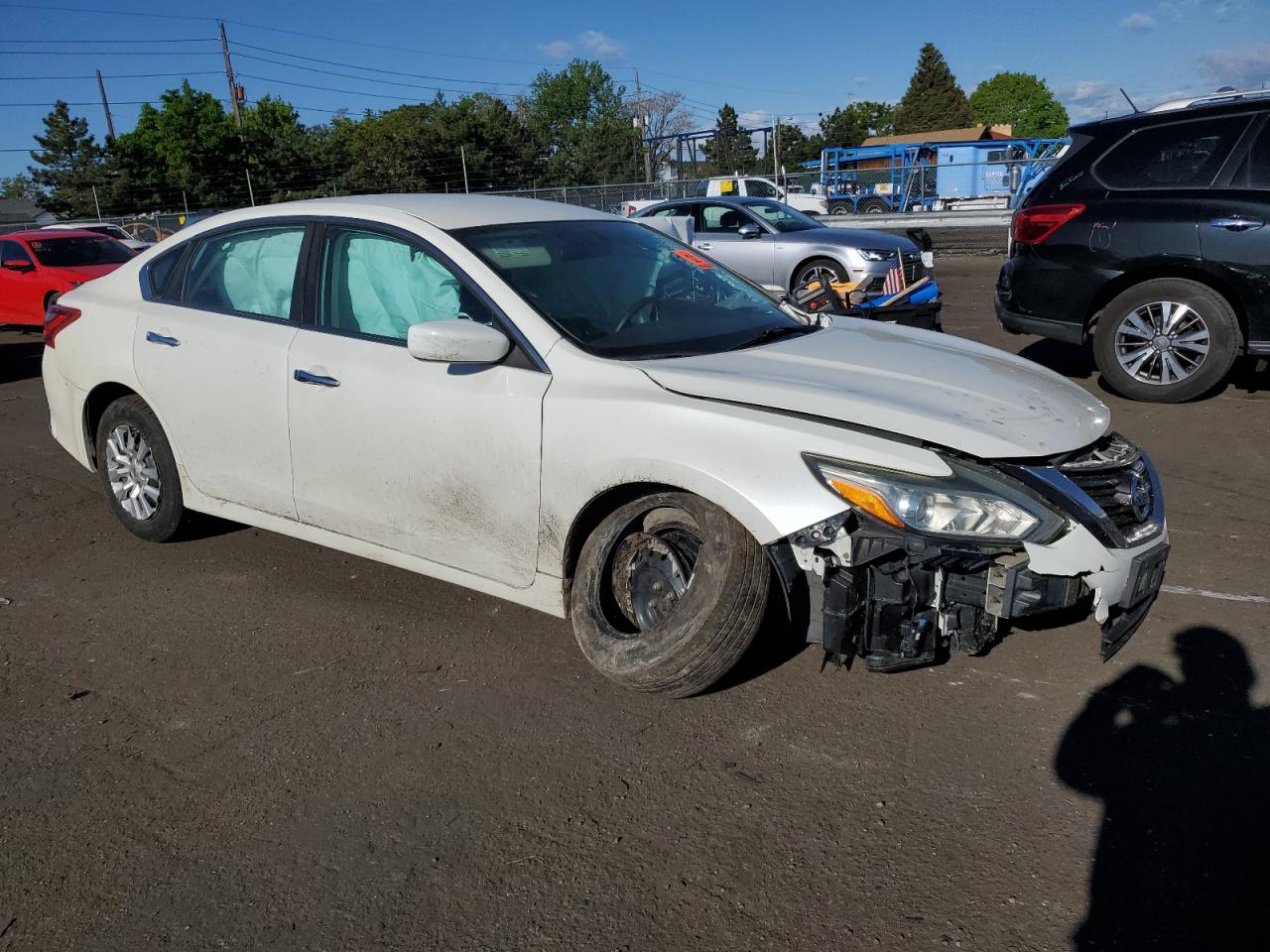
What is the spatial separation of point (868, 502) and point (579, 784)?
1.15 meters

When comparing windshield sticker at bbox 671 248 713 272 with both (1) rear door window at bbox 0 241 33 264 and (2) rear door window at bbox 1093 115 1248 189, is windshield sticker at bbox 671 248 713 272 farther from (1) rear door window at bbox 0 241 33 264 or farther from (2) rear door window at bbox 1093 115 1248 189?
(1) rear door window at bbox 0 241 33 264

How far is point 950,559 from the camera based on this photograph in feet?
9.47

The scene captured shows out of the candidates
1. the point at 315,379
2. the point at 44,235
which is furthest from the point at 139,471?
the point at 44,235

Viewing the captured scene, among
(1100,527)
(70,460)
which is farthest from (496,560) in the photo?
(70,460)

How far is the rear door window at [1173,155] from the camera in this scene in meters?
6.89

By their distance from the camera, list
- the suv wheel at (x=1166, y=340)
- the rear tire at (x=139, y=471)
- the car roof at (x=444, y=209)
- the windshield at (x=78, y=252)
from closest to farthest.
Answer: the car roof at (x=444, y=209)
the rear tire at (x=139, y=471)
the suv wheel at (x=1166, y=340)
the windshield at (x=78, y=252)

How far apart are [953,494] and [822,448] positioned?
1.27ft

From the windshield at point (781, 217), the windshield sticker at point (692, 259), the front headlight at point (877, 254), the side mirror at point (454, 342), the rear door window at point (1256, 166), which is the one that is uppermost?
the rear door window at point (1256, 166)

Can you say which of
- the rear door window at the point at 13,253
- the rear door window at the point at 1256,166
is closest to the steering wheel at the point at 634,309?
the rear door window at the point at 1256,166

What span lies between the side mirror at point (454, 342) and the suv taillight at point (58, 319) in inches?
102

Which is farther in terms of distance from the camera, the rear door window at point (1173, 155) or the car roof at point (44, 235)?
the car roof at point (44, 235)

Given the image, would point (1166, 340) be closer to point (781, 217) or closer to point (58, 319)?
point (58, 319)

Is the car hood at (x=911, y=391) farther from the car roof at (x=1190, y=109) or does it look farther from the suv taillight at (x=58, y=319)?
the car roof at (x=1190, y=109)

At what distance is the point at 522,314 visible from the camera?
3.65 metres
